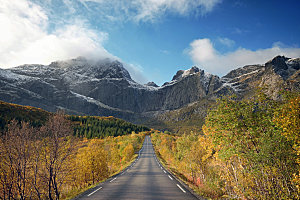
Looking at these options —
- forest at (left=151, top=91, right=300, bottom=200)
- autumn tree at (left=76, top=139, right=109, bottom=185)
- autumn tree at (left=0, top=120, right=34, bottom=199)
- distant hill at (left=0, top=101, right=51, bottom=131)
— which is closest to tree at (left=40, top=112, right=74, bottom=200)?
autumn tree at (left=0, top=120, right=34, bottom=199)

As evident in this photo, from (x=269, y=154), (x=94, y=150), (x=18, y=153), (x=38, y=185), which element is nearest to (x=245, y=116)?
(x=269, y=154)

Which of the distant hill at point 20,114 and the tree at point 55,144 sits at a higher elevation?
the distant hill at point 20,114

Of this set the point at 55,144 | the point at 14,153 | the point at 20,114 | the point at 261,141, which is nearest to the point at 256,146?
the point at 261,141

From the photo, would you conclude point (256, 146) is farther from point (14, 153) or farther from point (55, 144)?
point (14, 153)

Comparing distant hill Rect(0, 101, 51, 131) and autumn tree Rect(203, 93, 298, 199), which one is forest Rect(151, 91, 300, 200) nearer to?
autumn tree Rect(203, 93, 298, 199)

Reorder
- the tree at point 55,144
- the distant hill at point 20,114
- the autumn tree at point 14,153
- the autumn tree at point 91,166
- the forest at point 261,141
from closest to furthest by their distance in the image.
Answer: the forest at point 261,141, the autumn tree at point 14,153, the tree at point 55,144, the autumn tree at point 91,166, the distant hill at point 20,114

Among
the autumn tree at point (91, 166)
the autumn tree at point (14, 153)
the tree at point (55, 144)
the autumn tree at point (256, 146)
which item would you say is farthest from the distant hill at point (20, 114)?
the autumn tree at point (256, 146)

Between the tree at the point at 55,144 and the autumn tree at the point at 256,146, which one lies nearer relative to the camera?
the autumn tree at the point at 256,146

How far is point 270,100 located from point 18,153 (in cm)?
1796

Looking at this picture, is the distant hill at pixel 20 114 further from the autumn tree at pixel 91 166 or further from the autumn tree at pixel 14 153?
the autumn tree at pixel 14 153

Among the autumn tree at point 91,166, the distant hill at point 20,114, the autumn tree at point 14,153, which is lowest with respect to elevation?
the autumn tree at point 91,166

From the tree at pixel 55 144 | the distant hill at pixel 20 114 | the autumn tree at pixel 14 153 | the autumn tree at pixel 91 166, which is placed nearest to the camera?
the autumn tree at pixel 14 153

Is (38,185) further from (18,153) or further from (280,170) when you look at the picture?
(280,170)

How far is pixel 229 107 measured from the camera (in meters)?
8.59
